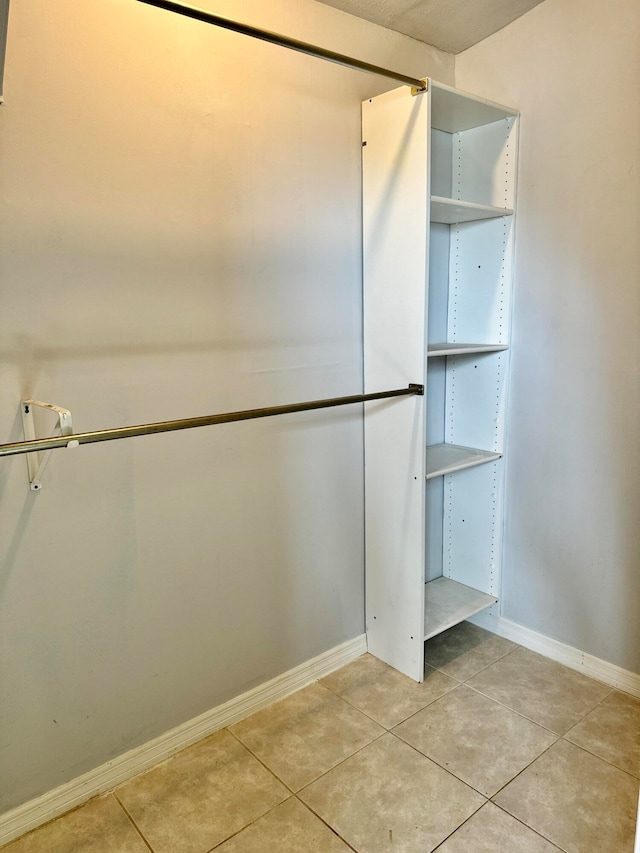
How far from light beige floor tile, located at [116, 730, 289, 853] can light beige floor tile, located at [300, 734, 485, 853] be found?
15 cm

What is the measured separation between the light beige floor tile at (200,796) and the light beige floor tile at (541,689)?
2.74ft

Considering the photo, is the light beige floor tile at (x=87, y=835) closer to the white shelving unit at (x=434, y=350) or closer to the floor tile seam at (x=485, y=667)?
the white shelving unit at (x=434, y=350)

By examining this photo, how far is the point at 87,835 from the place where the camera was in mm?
1517

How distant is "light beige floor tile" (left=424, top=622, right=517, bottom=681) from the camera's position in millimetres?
2197

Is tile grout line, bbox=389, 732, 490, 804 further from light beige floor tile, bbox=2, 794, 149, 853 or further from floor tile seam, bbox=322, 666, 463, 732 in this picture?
light beige floor tile, bbox=2, 794, 149, 853

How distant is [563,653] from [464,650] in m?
0.36

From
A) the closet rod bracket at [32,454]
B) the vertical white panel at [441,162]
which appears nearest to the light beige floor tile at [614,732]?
the closet rod bracket at [32,454]

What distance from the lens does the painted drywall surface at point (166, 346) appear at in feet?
4.63

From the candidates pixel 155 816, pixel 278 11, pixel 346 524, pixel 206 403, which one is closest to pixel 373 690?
pixel 346 524

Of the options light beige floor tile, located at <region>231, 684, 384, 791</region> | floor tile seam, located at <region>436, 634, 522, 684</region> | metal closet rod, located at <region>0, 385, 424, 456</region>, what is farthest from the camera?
floor tile seam, located at <region>436, 634, 522, 684</region>

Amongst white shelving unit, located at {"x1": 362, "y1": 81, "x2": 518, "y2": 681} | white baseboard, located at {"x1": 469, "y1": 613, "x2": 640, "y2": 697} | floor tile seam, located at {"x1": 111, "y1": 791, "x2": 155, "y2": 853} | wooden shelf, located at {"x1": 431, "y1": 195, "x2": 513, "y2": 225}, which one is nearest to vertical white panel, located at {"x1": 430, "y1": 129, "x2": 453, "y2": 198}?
white shelving unit, located at {"x1": 362, "y1": 81, "x2": 518, "y2": 681}

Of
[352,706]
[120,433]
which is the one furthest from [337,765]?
[120,433]

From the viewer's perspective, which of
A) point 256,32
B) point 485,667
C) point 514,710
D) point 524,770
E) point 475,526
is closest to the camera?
point 256,32

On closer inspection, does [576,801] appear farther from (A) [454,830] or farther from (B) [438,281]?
(B) [438,281]
